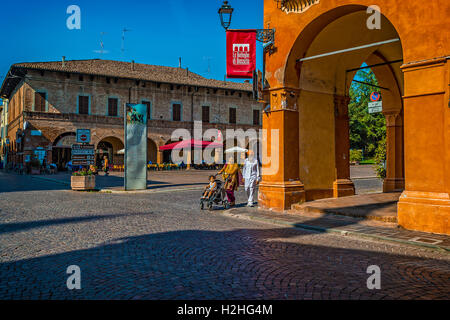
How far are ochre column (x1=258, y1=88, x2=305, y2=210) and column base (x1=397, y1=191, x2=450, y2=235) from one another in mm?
3144

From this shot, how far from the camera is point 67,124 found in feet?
116

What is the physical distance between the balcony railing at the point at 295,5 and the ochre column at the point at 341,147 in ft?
9.79

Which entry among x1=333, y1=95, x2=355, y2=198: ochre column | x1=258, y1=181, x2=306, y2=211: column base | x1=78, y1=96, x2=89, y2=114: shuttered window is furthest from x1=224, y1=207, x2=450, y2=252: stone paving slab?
x1=78, y1=96, x2=89, y2=114: shuttered window

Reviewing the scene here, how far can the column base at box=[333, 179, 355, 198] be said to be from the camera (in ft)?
37.4

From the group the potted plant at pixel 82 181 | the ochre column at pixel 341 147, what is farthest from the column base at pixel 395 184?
the potted plant at pixel 82 181

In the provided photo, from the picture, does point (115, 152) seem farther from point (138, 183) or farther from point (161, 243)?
point (161, 243)

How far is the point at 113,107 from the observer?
124ft

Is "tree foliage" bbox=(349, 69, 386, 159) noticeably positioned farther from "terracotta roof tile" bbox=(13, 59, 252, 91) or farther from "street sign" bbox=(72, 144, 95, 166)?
"street sign" bbox=(72, 144, 95, 166)

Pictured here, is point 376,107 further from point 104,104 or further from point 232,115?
point 232,115

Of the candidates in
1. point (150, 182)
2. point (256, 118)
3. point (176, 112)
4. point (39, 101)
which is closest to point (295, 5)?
point (150, 182)

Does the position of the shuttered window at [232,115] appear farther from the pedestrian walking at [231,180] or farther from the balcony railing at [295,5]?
the balcony railing at [295,5]

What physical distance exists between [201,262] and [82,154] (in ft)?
50.8
